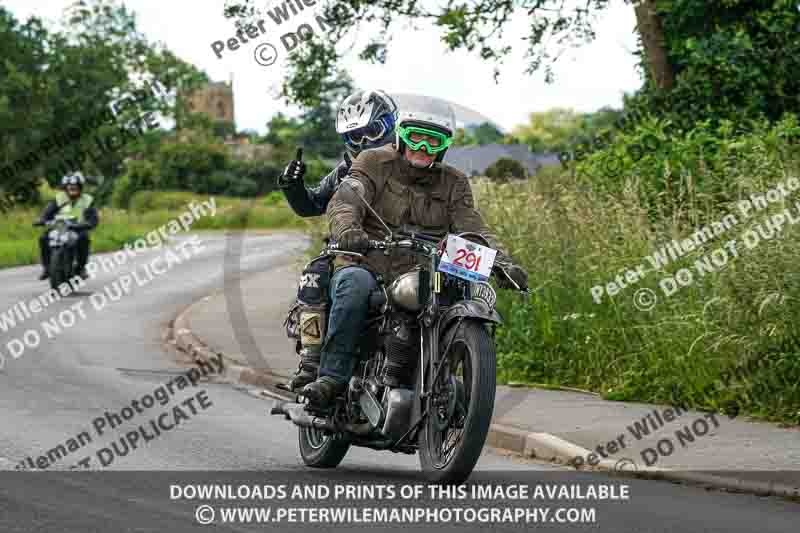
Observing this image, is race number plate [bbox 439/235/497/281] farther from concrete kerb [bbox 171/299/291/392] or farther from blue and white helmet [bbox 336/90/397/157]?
concrete kerb [bbox 171/299/291/392]

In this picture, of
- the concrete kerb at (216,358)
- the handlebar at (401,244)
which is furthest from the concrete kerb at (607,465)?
the concrete kerb at (216,358)

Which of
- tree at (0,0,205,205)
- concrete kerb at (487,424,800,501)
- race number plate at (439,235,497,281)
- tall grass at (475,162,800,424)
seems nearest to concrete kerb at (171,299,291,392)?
tall grass at (475,162,800,424)

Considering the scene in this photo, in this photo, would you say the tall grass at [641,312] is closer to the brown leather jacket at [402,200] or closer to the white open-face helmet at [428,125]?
the brown leather jacket at [402,200]

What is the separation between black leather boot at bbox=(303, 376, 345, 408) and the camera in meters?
8.48

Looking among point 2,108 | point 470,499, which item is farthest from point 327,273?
point 2,108

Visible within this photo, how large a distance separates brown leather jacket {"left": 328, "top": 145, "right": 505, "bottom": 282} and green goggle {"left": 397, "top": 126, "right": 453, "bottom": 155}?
0.18 metres

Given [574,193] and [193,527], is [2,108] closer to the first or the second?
[574,193]

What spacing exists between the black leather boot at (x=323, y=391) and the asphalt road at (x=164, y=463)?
0.44 meters

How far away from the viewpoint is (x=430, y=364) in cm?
798

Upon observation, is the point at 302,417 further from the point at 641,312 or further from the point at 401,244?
the point at 641,312

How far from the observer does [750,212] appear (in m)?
12.1

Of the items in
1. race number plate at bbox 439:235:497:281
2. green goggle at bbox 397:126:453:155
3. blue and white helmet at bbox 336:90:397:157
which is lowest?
race number plate at bbox 439:235:497:281

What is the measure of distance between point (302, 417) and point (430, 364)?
4.27 ft

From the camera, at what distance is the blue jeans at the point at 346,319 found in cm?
838
